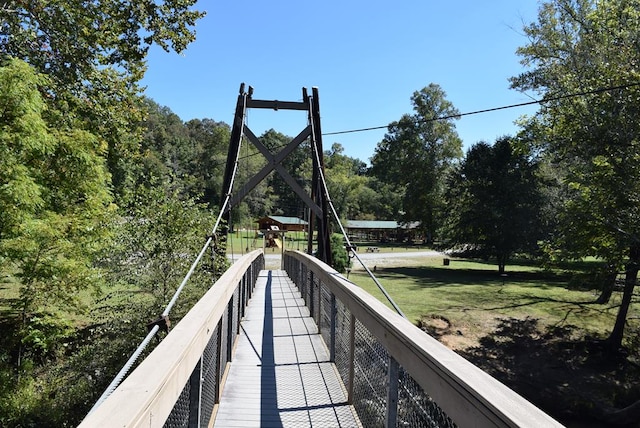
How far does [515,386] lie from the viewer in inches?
394

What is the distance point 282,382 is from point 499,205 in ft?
75.8

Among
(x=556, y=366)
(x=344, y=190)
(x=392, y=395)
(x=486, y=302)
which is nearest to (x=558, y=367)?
(x=556, y=366)

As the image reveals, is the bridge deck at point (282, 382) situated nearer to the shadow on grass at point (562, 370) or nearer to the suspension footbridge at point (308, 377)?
the suspension footbridge at point (308, 377)

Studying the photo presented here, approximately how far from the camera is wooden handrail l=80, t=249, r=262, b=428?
1.08 meters

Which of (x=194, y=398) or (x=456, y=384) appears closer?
(x=456, y=384)

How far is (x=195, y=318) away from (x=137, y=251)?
5.94 m

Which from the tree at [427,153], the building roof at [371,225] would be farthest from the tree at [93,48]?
the building roof at [371,225]

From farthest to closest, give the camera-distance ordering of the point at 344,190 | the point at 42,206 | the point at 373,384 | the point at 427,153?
the point at 344,190
the point at 427,153
the point at 42,206
the point at 373,384

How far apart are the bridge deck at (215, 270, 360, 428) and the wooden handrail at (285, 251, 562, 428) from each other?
→ 1.04 metres

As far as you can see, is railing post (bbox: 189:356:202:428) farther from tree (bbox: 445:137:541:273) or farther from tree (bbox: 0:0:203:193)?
tree (bbox: 445:137:541:273)

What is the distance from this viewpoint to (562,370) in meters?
11.0

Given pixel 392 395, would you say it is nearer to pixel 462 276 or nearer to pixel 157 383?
pixel 157 383

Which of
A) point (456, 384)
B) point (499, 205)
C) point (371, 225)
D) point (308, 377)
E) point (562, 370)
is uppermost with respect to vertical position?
point (499, 205)

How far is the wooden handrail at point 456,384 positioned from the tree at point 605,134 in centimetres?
886
